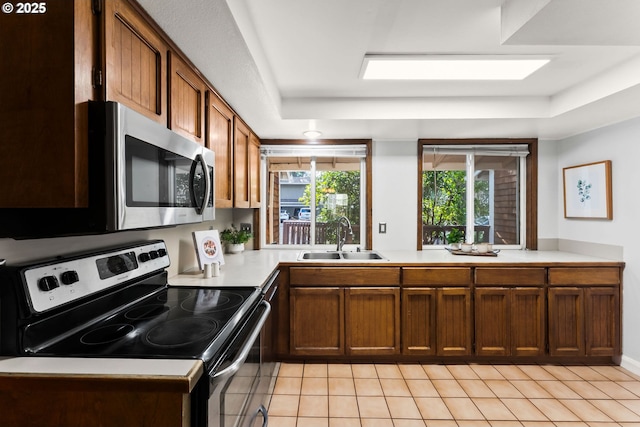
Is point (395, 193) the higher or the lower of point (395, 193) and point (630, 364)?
the higher

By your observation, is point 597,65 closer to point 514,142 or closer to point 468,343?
point 514,142

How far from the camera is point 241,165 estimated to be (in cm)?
268

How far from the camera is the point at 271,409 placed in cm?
207

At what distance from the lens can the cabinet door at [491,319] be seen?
2717mm

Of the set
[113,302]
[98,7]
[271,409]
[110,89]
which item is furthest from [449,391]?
[98,7]

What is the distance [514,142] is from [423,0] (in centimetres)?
244

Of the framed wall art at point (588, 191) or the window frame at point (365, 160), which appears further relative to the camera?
the window frame at point (365, 160)

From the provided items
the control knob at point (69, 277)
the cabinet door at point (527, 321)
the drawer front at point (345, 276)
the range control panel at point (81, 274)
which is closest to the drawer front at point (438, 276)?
the drawer front at point (345, 276)

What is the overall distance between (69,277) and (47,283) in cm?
9

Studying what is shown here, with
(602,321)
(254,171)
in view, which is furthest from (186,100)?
(602,321)

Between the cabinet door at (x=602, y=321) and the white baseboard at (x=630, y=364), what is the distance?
7 cm

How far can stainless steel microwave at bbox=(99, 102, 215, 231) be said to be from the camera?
3.15ft

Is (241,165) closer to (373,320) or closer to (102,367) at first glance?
(373,320)

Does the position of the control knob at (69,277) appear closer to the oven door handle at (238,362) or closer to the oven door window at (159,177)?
the oven door window at (159,177)
